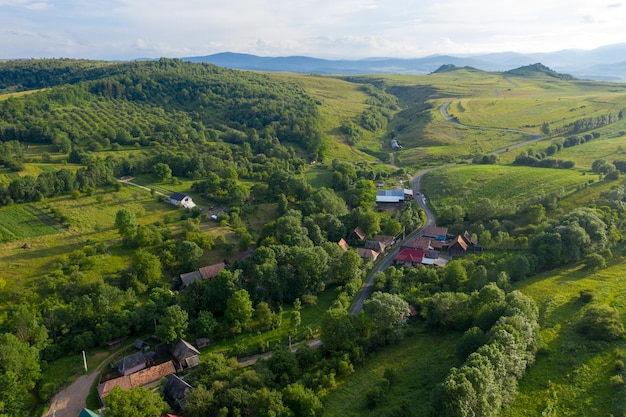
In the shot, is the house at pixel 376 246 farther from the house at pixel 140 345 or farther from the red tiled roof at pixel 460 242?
the house at pixel 140 345

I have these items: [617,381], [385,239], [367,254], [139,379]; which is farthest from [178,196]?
[617,381]

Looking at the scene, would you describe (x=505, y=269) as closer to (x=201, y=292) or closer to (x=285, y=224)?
(x=285, y=224)

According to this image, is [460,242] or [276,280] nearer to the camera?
[276,280]

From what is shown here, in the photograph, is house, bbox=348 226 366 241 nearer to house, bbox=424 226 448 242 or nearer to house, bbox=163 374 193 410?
house, bbox=424 226 448 242

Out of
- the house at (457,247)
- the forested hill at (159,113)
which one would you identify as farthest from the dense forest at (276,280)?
the forested hill at (159,113)

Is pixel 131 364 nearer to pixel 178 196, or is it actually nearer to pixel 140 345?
pixel 140 345

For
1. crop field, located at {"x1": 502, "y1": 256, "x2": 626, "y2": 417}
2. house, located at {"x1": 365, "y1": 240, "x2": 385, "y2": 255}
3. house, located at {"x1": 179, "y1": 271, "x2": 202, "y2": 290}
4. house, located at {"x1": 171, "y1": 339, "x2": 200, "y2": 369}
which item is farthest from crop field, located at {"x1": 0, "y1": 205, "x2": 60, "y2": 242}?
crop field, located at {"x1": 502, "y1": 256, "x2": 626, "y2": 417}

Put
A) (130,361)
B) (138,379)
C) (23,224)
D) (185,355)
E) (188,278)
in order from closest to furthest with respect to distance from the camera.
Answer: (138,379) → (130,361) → (185,355) → (188,278) → (23,224)

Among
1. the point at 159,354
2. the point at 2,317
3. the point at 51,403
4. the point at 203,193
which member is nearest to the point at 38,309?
the point at 2,317
